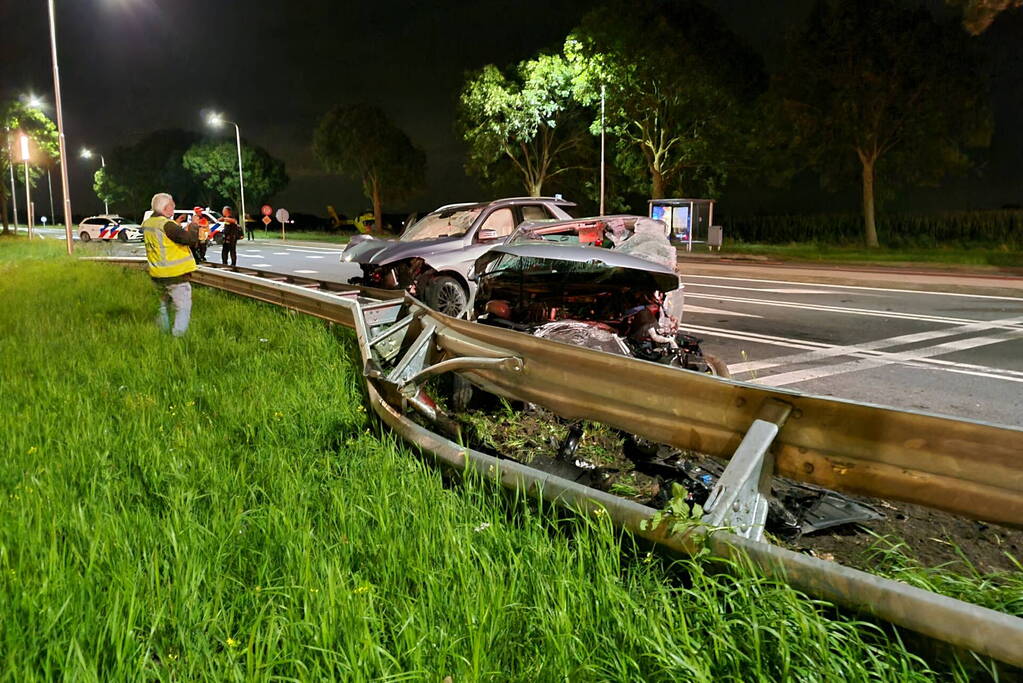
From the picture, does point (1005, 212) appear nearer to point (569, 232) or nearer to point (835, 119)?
point (835, 119)

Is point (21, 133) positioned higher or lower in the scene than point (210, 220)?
higher

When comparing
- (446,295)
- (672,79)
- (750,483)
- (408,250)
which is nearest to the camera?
(750,483)

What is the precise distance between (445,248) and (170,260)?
3.72 m

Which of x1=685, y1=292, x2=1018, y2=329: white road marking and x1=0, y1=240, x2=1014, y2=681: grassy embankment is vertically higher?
x1=0, y1=240, x2=1014, y2=681: grassy embankment

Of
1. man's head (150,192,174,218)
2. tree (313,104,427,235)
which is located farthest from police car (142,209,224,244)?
tree (313,104,427,235)

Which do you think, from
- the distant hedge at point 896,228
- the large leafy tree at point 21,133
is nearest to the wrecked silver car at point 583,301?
the distant hedge at point 896,228

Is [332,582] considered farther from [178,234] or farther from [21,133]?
[21,133]

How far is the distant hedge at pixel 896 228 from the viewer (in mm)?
33750

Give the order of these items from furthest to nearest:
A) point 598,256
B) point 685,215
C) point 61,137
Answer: point 685,215
point 61,137
point 598,256

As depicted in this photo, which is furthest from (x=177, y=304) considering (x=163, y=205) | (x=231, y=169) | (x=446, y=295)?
(x=231, y=169)

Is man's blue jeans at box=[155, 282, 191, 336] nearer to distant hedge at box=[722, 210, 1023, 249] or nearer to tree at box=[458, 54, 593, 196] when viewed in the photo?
distant hedge at box=[722, 210, 1023, 249]

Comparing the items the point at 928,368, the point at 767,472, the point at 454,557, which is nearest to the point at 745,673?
the point at 767,472

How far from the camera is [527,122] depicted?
45094 mm

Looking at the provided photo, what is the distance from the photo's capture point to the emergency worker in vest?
27.9 ft
